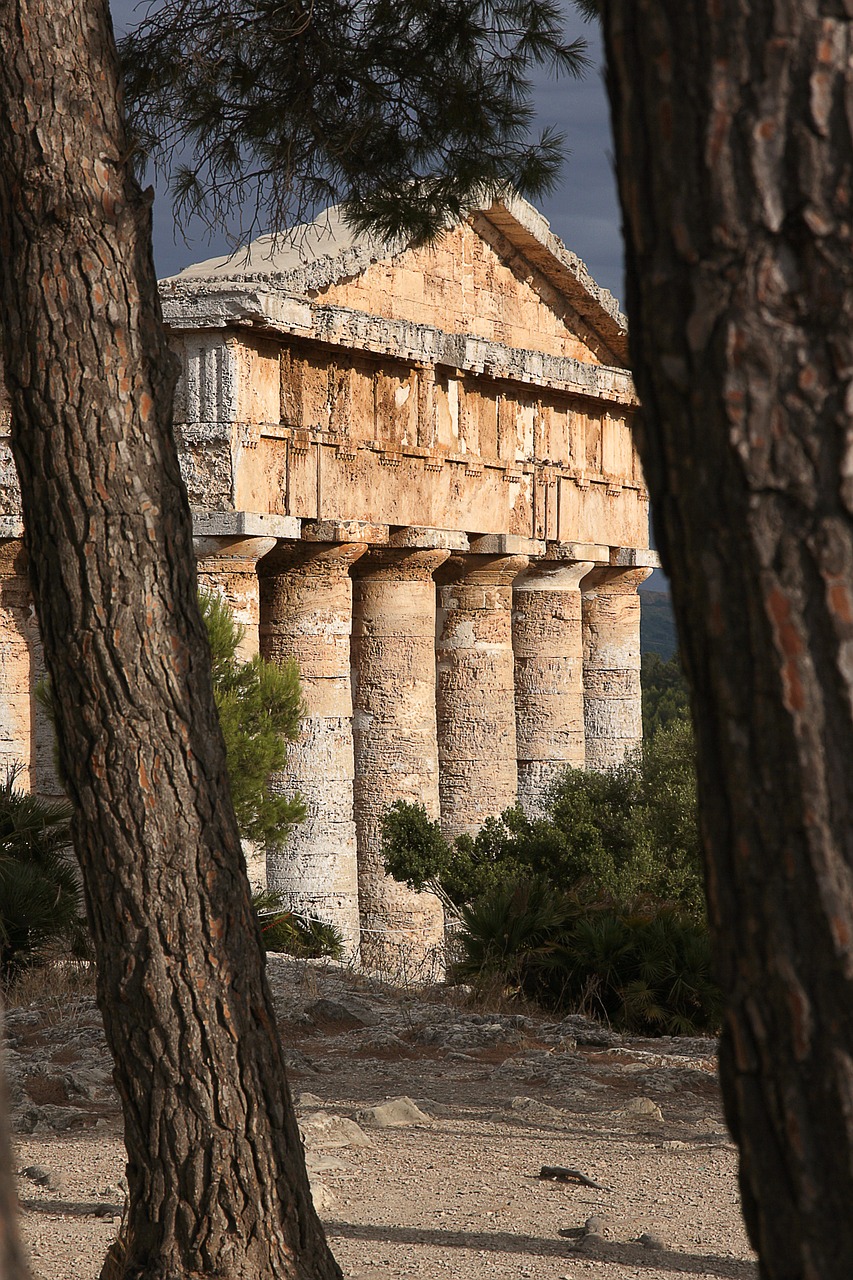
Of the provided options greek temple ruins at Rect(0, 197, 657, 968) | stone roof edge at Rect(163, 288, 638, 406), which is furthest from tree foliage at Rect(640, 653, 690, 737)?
stone roof edge at Rect(163, 288, 638, 406)

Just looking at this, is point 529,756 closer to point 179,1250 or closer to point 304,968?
point 304,968

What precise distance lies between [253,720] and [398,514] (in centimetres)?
407

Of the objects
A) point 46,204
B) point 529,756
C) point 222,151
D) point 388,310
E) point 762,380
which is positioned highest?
point 388,310

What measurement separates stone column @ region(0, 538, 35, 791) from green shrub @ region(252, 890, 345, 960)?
256 cm

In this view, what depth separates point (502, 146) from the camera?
22.0 ft

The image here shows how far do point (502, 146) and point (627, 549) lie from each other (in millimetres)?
11497

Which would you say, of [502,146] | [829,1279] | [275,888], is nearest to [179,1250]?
[829,1279]

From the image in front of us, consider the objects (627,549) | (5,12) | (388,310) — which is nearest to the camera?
(5,12)

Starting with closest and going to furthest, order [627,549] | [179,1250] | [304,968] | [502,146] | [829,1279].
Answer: [829,1279] < [179,1250] < [502,146] < [304,968] < [627,549]

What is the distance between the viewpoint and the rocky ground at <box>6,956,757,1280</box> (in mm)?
4117

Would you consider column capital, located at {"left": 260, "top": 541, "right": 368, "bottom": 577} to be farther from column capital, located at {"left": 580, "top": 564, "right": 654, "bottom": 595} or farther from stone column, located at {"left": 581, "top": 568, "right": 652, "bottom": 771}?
stone column, located at {"left": 581, "top": 568, "right": 652, "bottom": 771}

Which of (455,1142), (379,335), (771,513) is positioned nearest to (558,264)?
(379,335)

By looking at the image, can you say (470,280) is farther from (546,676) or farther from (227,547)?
(227,547)

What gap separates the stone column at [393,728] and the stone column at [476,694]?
1252 millimetres
